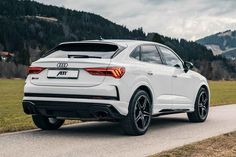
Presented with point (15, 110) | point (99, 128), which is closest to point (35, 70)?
point (99, 128)

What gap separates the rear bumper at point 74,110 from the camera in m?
7.78

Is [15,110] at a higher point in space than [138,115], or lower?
lower

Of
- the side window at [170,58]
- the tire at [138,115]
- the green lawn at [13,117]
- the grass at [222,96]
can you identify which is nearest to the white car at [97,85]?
the tire at [138,115]

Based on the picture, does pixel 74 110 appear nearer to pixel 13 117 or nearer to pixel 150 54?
pixel 150 54

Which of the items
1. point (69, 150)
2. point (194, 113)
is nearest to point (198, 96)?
point (194, 113)

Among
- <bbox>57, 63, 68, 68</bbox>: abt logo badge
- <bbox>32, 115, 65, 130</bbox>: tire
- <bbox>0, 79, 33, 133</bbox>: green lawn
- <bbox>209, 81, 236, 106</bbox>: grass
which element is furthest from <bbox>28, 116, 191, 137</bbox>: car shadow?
<bbox>209, 81, 236, 106</bbox>: grass

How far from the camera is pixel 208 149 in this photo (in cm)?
689

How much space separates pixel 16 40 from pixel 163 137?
16719cm

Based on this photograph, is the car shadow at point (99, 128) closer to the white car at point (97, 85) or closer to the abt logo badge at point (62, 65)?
the white car at point (97, 85)

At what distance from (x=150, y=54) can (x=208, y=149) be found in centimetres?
294

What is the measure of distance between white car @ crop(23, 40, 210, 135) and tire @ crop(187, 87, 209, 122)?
2062 mm

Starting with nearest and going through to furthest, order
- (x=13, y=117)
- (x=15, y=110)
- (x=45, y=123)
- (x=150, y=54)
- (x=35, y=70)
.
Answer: (x=35, y=70)
(x=45, y=123)
(x=150, y=54)
(x=13, y=117)
(x=15, y=110)

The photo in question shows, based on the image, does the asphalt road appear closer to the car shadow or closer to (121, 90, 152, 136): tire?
the car shadow

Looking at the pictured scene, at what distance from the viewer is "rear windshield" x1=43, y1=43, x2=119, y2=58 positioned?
27.0 ft
